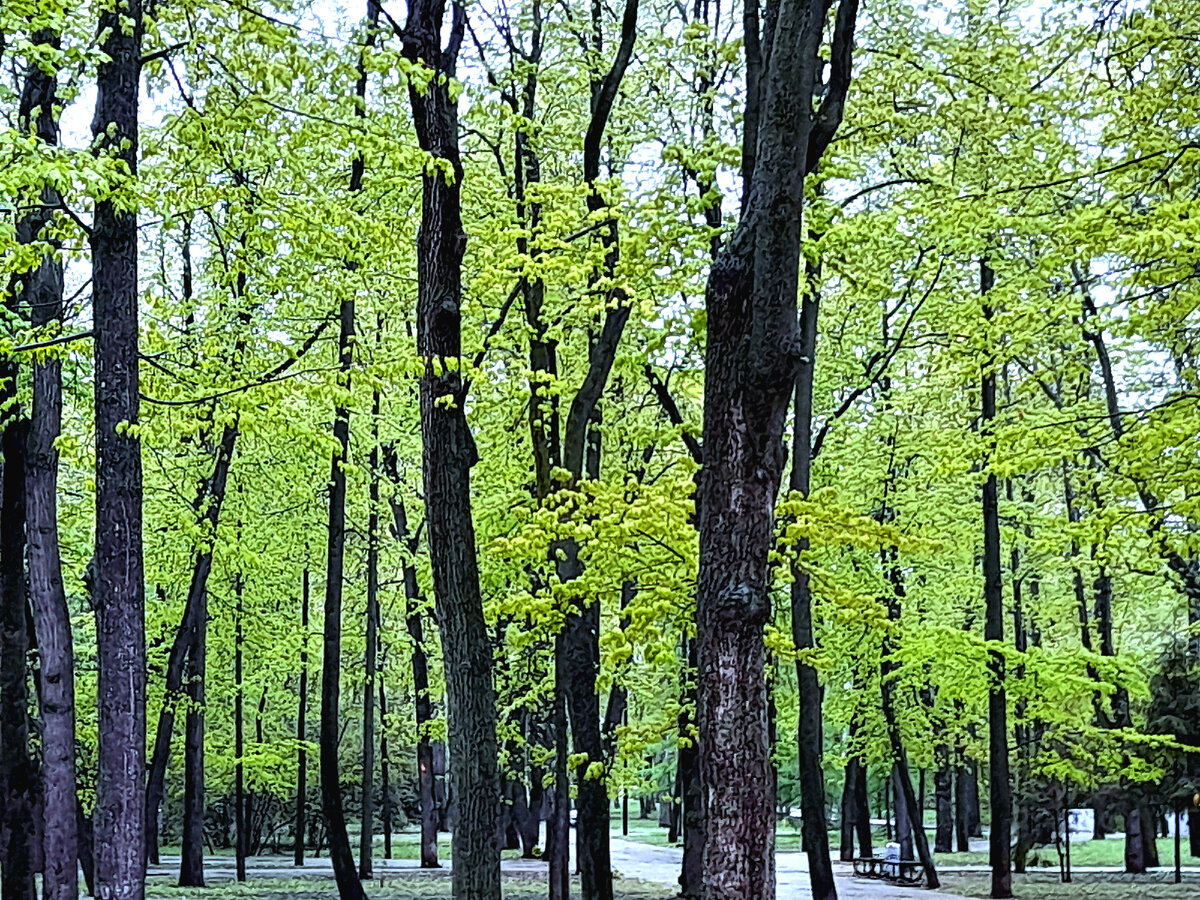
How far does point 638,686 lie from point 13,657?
12.1 m

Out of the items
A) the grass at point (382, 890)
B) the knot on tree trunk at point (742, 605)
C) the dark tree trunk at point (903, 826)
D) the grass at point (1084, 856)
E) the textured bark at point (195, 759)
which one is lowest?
the grass at point (1084, 856)

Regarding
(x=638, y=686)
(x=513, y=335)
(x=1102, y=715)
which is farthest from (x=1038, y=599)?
(x=513, y=335)

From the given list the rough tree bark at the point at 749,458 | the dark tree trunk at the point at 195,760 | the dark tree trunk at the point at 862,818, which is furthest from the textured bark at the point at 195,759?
the rough tree bark at the point at 749,458

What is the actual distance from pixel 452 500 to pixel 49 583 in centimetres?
579

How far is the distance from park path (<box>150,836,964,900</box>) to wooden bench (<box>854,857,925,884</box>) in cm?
33

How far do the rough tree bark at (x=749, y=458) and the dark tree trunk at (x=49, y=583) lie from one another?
6.37 m

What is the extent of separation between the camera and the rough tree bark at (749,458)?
6109 millimetres

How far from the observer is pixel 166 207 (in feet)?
30.2

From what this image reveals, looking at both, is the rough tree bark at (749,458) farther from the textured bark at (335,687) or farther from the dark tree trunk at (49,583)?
the textured bark at (335,687)

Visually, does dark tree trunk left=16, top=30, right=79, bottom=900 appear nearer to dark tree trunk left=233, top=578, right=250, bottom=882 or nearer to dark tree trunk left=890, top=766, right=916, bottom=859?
dark tree trunk left=233, top=578, right=250, bottom=882

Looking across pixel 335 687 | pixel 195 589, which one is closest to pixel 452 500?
pixel 335 687

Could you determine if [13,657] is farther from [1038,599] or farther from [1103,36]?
[1038,599]

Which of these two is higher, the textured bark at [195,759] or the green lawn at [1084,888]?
the textured bark at [195,759]

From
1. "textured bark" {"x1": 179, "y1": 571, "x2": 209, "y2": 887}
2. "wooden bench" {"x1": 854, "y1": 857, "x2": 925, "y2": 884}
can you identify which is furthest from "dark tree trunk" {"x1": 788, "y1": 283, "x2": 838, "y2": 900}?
"textured bark" {"x1": 179, "y1": 571, "x2": 209, "y2": 887}
